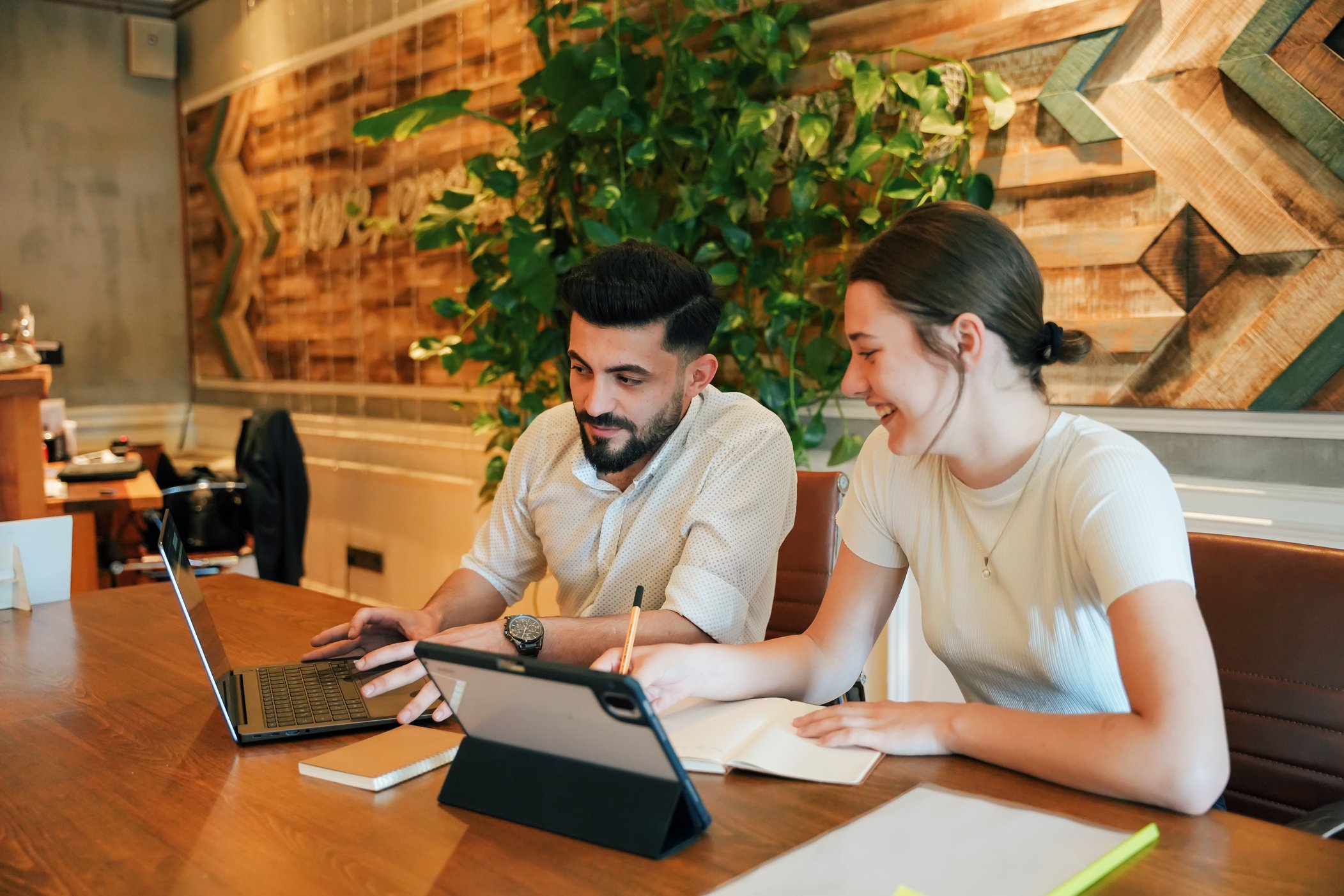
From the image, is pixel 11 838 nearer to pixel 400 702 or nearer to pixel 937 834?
pixel 400 702

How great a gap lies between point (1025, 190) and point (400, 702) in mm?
1765

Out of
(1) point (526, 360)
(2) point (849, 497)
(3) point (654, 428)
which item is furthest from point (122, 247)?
(2) point (849, 497)

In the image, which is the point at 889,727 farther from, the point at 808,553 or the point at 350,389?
the point at 350,389

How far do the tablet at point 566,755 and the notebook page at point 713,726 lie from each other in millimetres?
133

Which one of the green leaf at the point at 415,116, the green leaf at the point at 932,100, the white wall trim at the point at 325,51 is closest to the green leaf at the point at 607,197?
the green leaf at the point at 415,116

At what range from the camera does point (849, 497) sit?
64.2 inches

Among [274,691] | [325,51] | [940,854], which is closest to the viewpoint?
[940,854]

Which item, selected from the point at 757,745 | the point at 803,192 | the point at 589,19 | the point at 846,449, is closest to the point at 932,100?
the point at 803,192

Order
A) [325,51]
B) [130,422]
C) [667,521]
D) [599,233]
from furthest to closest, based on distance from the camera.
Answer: [130,422], [325,51], [599,233], [667,521]

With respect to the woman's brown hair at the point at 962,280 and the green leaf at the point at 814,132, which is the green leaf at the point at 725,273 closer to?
the green leaf at the point at 814,132

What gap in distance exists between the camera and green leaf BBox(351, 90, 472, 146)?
10.6ft

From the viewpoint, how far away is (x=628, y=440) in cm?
193

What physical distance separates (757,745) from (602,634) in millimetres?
560

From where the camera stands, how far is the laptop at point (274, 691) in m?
1.36
